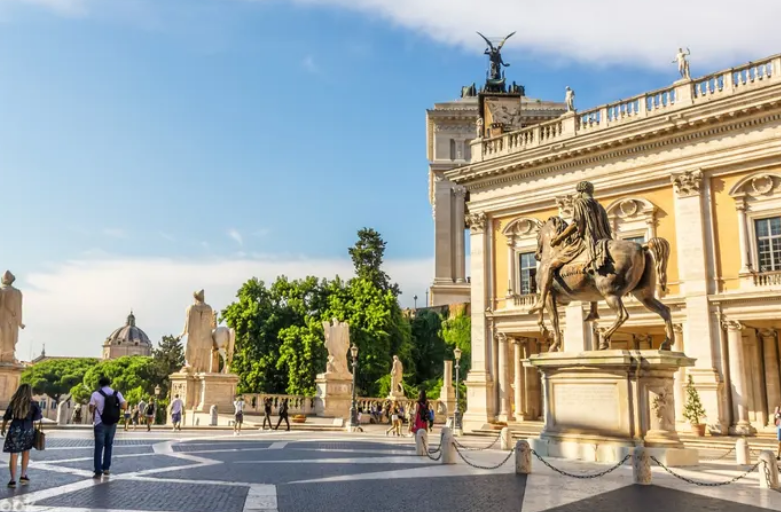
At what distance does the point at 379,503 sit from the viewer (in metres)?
8.62

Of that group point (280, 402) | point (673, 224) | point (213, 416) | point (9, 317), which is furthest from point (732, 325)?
point (9, 317)

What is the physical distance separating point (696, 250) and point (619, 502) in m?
19.9

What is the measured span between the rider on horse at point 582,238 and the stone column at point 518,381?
17.7 metres

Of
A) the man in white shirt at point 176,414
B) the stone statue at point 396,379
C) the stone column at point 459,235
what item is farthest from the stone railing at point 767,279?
the stone column at point 459,235

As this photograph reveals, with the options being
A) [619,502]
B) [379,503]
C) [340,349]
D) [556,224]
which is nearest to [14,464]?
[379,503]

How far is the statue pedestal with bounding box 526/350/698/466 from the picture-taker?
41.8ft

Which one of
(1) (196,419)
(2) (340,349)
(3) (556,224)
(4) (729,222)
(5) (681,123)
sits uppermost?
(5) (681,123)

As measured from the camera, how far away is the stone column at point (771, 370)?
24672 millimetres

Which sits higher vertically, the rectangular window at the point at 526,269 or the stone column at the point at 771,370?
the rectangular window at the point at 526,269

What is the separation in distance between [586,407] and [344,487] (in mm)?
5546

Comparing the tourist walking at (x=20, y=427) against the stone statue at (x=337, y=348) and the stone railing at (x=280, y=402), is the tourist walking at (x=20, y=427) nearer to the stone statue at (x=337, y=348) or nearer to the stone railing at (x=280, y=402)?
the stone railing at (x=280, y=402)

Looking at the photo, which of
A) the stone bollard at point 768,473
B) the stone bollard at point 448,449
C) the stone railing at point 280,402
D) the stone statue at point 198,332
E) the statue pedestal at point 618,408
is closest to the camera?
the stone bollard at point 768,473

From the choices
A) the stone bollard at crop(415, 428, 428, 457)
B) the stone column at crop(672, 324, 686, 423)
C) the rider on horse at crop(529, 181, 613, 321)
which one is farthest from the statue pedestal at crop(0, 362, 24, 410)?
the stone column at crop(672, 324, 686, 423)

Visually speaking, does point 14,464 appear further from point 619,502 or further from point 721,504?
point 721,504
